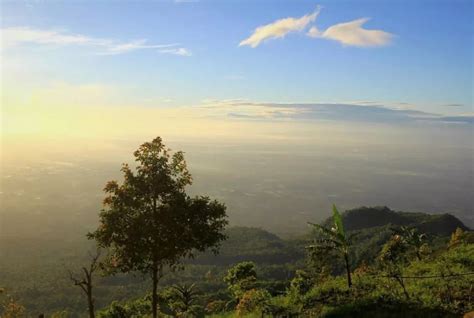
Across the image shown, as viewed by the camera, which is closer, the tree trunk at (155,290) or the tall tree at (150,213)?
the tall tree at (150,213)

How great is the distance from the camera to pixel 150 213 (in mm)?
23141

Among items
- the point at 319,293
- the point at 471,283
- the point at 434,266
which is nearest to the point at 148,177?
the point at 319,293

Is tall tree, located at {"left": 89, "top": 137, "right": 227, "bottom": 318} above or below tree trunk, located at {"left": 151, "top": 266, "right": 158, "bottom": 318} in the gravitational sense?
above

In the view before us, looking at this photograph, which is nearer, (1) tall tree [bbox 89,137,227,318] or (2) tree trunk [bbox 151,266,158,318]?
(1) tall tree [bbox 89,137,227,318]

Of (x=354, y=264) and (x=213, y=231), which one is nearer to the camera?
(x=213, y=231)

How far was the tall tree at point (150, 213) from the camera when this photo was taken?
22.7m

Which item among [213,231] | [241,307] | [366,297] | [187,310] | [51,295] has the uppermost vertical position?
[213,231]

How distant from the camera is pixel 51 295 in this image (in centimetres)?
18050

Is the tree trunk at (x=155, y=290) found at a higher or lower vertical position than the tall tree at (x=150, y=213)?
lower

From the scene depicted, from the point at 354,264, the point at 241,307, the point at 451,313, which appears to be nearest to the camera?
the point at 451,313

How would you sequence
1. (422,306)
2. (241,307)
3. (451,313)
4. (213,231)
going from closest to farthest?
1. (451,313)
2. (422,306)
3. (213,231)
4. (241,307)

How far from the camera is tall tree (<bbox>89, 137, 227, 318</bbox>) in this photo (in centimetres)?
2269

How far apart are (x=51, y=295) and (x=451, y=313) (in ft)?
617

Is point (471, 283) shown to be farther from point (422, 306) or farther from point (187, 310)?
point (187, 310)
